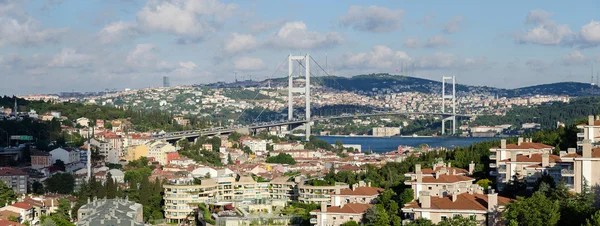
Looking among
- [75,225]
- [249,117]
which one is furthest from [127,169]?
[249,117]

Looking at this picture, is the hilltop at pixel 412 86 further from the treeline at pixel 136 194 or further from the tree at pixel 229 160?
the treeline at pixel 136 194

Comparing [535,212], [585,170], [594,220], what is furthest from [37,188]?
[594,220]

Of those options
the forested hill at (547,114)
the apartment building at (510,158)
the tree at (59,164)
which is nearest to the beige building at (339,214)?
the apartment building at (510,158)

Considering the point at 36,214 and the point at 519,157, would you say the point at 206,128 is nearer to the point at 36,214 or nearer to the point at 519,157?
the point at 36,214

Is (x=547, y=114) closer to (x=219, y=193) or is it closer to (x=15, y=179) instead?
(x=15, y=179)

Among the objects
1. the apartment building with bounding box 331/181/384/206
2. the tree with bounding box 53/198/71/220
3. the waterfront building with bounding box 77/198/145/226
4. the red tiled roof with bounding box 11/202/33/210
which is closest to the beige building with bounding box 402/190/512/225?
the apartment building with bounding box 331/181/384/206
